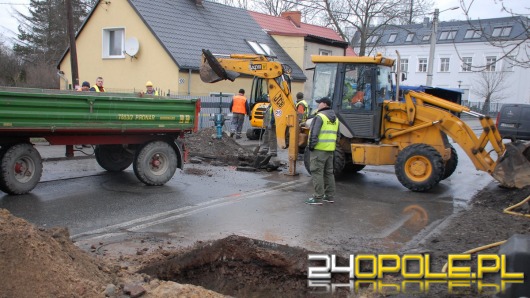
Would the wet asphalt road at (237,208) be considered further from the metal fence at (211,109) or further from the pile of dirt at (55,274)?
the metal fence at (211,109)

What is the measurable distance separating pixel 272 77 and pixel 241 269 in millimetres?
6045

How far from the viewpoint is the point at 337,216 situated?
7.82 m

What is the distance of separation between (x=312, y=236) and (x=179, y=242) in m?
1.75

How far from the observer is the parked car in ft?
63.1

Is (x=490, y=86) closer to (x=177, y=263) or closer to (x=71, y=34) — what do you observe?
(x=71, y=34)

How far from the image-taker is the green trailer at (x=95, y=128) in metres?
7.96

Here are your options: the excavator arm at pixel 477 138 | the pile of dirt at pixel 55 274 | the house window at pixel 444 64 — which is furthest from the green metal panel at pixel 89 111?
the house window at pixel 444 64

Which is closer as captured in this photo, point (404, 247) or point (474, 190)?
point (404, 247)

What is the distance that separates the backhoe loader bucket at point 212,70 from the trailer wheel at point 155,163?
2.01 m

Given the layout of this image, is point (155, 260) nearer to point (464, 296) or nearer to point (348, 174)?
point (464, 296)

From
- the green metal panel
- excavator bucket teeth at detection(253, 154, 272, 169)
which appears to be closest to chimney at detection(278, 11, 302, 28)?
excavator bucket teeth at detection(253, 154, 272, 169)

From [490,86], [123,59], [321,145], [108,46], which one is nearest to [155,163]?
[321,145]

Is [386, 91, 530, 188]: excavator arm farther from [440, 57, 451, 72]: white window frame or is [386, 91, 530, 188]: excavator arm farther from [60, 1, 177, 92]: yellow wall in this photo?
[440, 57, 451, 72]: white window frame

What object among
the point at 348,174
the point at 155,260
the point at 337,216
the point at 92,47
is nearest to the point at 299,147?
the point at 348,174
